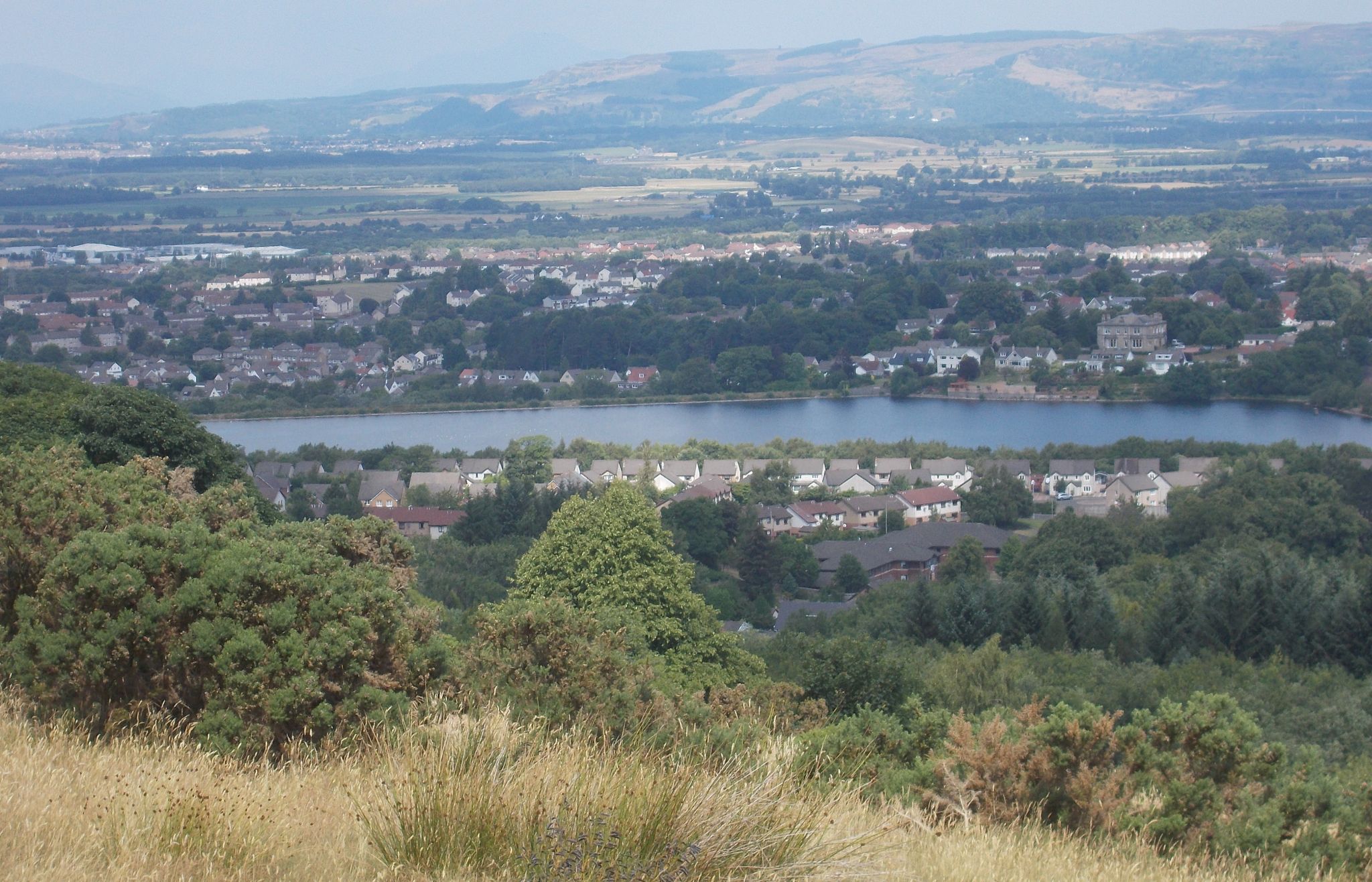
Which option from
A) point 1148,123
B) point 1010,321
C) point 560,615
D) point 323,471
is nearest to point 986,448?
point 323,471

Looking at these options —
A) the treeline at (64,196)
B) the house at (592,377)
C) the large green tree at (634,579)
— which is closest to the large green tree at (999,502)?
the large green tree at (634,579)

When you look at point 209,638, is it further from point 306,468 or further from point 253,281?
point 253,281

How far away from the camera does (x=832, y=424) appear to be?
25078 millimetres

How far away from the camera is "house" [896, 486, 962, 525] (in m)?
18.3

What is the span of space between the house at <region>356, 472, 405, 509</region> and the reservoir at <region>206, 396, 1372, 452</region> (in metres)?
3.45

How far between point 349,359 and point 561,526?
2508 centimetres

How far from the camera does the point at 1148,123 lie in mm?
97875

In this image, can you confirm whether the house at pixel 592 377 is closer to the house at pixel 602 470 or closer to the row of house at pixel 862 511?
the house at pixel 602 470

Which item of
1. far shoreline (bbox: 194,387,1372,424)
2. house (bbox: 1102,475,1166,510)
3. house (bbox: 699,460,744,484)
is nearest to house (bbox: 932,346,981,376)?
far shoreline (bbox: 194,387,1372,424)

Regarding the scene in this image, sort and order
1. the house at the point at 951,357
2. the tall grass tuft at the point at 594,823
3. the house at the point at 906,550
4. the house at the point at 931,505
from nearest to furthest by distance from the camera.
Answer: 1. the tall grass tuft at the point at 594,823
2. the house at the point at 906,550
3. the house at the point at 931,505
4. the house at the point at 951,357

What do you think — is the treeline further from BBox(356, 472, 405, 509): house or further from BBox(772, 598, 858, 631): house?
BBox(772, 598, 858, 631): house

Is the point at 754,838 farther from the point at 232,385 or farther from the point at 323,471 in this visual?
the point at 232,385

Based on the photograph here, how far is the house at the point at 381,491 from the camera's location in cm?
1848

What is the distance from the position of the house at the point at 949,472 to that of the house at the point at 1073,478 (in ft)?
3.53
